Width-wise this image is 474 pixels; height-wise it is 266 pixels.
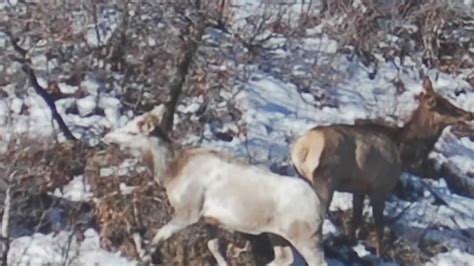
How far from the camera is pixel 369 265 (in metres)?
11.6

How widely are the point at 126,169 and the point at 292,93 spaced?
9.99 feet

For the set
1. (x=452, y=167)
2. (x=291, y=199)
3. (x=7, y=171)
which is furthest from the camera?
(x=452, y=167)

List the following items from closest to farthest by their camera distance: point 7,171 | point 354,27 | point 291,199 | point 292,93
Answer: point 291,199, point 7,171, point 292,93, point 354,27

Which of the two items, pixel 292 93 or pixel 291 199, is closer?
pixel 291 199

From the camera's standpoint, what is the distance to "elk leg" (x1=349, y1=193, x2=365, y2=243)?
11.9 metres

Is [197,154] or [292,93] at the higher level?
[197,154]

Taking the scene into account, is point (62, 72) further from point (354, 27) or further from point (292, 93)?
point (354, 27)


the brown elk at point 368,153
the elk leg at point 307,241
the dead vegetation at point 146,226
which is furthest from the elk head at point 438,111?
the elk leg at point 307,241

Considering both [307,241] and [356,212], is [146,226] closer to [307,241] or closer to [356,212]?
[307,241]

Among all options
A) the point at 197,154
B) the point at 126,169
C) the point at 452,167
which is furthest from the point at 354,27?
the point at 197,154

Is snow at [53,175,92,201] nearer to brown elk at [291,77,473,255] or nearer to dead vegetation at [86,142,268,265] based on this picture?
dead vegetation at [86,142,268,265]

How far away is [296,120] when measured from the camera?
1400cm

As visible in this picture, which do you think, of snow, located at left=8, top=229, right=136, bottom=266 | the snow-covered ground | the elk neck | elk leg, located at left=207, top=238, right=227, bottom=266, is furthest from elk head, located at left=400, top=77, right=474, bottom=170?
snow, located at left=8, top=229, right=136, bottom=266

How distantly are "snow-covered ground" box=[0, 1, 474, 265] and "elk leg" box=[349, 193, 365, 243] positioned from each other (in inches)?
4.4
